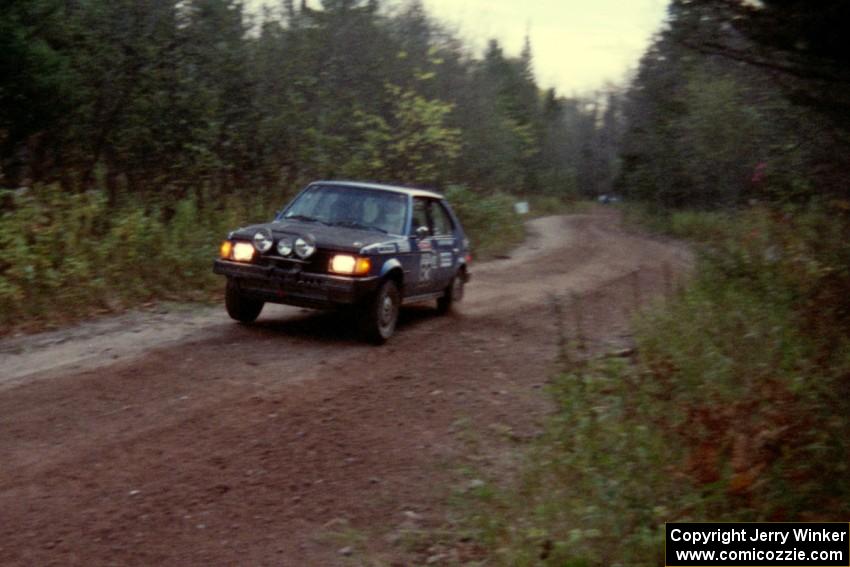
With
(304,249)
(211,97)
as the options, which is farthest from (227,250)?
(211,97)

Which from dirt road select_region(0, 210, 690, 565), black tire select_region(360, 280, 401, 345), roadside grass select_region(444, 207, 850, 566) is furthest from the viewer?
black tire select_region(360, 280, 401, 345)

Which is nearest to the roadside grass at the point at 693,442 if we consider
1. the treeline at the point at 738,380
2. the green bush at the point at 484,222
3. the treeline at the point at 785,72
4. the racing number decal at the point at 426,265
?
the treeline at the point at 738,380

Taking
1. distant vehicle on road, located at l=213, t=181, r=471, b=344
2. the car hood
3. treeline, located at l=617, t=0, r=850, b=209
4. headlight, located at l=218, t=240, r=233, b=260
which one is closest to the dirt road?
distant vehicle on road, located at l=213, t=181, r=471, b=344

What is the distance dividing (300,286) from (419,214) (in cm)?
239

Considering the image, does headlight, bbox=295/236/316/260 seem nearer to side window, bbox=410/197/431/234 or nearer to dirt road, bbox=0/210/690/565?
dirt road, bbox=0/210/690/565

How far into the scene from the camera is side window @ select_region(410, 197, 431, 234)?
11.5m

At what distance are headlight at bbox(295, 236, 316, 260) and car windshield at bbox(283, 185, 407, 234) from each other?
3.21 feet

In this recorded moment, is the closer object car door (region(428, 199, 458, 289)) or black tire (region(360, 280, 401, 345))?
black tire (region(360, 280, 401, 345))

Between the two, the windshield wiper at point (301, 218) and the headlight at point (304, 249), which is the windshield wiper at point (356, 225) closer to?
the windshield wiper at point (301, 218)

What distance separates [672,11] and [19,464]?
5461 mm

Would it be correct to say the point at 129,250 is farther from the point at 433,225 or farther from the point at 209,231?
the point at 433,225

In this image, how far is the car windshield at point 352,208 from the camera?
10977 millimetres

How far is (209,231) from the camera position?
15352 millimetres

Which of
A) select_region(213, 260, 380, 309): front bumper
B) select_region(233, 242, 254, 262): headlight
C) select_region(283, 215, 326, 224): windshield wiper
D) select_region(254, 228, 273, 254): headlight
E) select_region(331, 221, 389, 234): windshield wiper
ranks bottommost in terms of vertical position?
select_region(213, 260, 380, 309): front bumper
